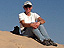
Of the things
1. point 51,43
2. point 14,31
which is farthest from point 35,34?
point 14,31

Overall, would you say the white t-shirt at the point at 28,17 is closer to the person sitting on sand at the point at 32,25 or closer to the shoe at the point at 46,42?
the person sitting on sand at the point at 32,25

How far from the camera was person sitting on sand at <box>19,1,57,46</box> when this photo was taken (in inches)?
194

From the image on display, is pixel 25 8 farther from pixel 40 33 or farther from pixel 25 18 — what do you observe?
pixel 40 33

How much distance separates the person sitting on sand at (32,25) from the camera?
4.94 m

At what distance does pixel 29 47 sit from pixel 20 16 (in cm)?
165

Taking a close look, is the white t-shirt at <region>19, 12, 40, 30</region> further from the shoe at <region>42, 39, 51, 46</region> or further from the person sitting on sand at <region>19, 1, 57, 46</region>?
the shoe at <region>42, 39, 51, 46</region>

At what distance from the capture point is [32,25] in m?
4.92

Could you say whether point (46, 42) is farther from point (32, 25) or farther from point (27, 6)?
point (27, 6)

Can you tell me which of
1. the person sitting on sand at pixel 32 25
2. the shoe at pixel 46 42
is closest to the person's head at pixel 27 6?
the person sitting on sand at pixel 32 25

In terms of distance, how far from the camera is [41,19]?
554 centimetres

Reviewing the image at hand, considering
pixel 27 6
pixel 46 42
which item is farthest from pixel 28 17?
pixel 46 42

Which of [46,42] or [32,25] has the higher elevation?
[32,25]

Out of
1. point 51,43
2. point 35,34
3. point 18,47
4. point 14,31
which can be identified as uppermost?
point 14,31

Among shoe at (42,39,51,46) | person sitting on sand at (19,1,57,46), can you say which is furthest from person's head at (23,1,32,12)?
shoe at (42,39,51,46)
